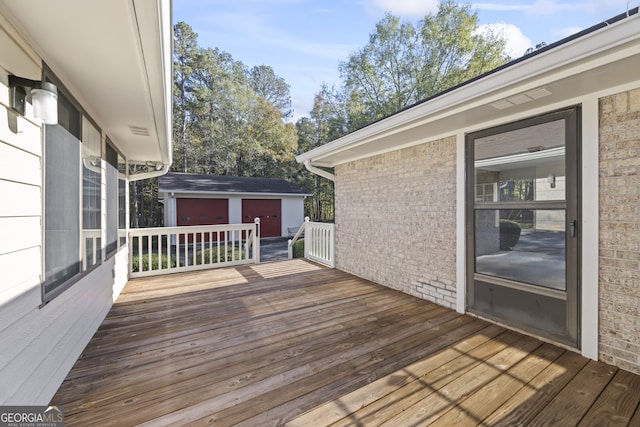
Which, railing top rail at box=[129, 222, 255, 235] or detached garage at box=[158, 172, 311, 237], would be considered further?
detached garage at box=[158, 172, 311, 237]

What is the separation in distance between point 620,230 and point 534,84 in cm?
136

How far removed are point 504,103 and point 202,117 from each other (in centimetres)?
1805

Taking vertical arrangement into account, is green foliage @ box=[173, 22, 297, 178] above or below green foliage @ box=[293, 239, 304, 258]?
above

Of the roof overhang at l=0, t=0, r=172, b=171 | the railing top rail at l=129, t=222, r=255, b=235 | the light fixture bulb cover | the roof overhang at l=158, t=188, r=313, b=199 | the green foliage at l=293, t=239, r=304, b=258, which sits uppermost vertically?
the roof overhang at l=0, t=0, r=172, b=171

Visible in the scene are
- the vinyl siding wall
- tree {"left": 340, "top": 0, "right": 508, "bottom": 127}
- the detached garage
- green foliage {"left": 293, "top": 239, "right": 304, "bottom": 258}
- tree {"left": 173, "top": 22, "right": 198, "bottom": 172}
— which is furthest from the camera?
tree {"left": 173, "top": 22, "right": 198, "bottom": 172}

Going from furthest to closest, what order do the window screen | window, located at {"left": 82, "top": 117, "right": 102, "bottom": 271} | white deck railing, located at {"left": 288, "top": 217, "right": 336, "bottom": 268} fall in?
white deck railing, located at {"left": 288, "top": 217, "right": 336, "bottom": 268} → window, located at {"left": 82, "top": 117, "right": 102, "bottom": 271} → the window screen

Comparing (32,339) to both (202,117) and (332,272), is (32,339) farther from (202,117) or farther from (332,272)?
(202,117)

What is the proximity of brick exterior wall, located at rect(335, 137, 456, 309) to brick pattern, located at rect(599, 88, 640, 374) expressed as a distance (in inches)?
53.5

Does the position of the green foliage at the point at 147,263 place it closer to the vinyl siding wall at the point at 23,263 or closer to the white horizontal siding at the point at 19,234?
the vinyl siding wall at the point at 23,263

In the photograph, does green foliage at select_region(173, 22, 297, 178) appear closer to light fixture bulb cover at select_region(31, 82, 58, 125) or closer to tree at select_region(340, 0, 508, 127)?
tree at select_region(340, 0, 508, 127)

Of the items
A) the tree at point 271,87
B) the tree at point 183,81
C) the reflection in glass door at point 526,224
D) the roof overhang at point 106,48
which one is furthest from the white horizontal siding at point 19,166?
the tree at point 271,87

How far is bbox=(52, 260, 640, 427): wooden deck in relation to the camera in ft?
5.70

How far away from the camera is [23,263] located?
5.11ft

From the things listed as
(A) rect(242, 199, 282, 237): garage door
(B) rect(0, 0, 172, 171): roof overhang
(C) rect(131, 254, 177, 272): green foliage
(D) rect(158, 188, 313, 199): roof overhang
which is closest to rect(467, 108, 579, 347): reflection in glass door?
(B) rect(0, 0, 172, 171): roof overhang
